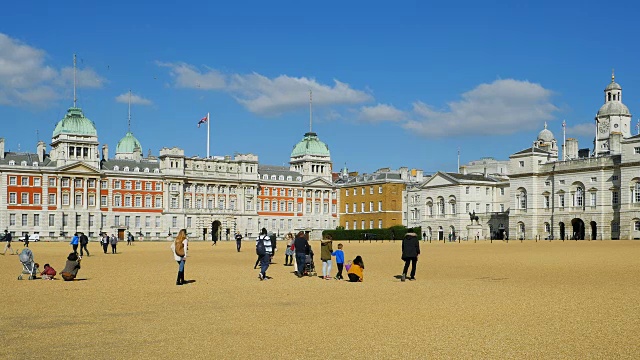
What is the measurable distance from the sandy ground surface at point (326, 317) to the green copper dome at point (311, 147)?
101 m

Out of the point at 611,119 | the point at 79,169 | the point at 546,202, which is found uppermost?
the point at 611,119

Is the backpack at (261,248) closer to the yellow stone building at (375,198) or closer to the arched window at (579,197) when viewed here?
the arched window at (579,197)

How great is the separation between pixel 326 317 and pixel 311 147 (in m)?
113

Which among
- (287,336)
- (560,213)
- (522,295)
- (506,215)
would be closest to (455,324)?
(287,336)

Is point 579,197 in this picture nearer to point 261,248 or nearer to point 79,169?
point 79,169

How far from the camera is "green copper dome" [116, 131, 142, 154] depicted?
132 metres

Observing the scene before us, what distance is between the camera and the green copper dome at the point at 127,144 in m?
132

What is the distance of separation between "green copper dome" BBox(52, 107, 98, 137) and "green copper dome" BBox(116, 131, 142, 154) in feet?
77.1

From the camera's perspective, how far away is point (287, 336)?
1470 centimetres

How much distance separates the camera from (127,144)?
132750 millimetres

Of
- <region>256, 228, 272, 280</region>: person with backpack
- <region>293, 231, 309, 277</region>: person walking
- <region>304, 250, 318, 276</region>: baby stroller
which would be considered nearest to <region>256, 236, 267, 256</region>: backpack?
<region>256, 228, 272, 280</region>: person with backpack

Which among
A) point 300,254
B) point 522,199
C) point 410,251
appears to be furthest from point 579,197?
point 410,251

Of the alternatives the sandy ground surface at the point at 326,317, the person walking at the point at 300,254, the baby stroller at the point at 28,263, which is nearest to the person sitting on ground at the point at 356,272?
the sandy ground surface at the point at 326,317

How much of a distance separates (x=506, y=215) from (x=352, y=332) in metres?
85.7
